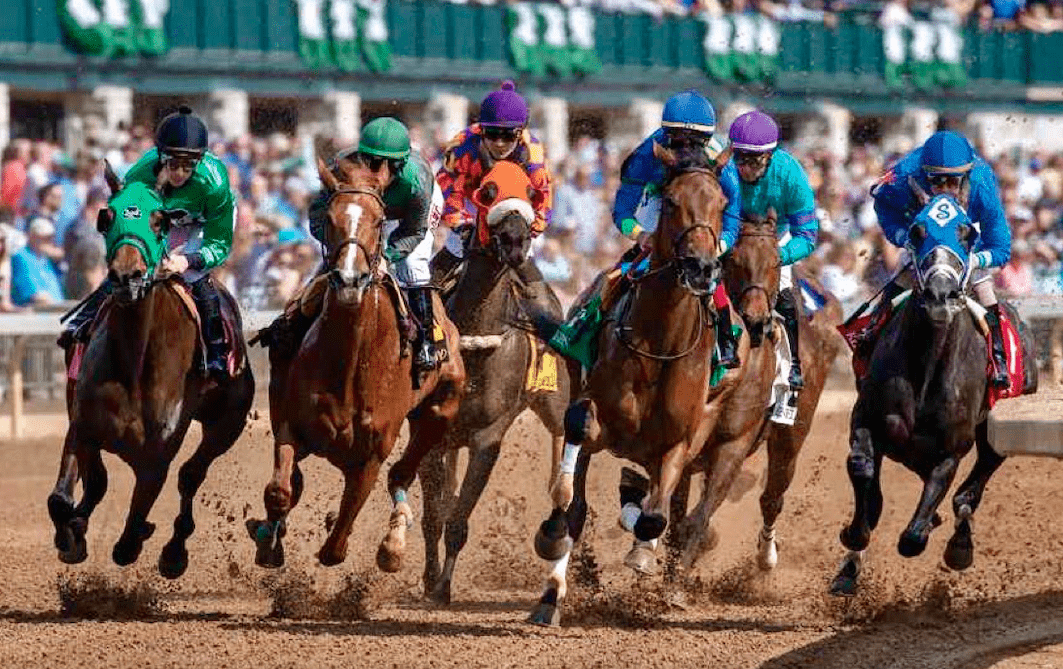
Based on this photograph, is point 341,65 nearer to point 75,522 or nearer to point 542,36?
point 542,36

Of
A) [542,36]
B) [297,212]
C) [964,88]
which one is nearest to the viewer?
[297,212]

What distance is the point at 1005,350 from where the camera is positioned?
10156 mm

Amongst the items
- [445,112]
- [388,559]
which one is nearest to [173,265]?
[388,559]

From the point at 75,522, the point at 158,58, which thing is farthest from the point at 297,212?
the point at 75,522

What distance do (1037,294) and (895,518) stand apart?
6.01 m

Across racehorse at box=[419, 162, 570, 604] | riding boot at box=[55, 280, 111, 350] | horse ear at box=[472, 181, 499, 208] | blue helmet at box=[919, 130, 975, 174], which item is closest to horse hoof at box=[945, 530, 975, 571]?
blue helmet at box=[919, 130, 975, 174]

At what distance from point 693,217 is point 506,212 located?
4.49 ft

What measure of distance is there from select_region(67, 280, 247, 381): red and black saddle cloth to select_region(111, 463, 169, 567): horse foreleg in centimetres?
48

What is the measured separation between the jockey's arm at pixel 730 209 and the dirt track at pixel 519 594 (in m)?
1.49

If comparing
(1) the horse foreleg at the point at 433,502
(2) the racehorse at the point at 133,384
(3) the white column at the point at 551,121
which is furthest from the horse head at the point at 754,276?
(3) the white column at the point at 551,121

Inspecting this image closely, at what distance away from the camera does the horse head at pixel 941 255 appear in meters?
9.43

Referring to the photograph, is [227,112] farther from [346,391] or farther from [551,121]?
[346,391]

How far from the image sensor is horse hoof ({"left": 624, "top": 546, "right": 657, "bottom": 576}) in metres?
9.29

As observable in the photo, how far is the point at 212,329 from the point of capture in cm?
960
